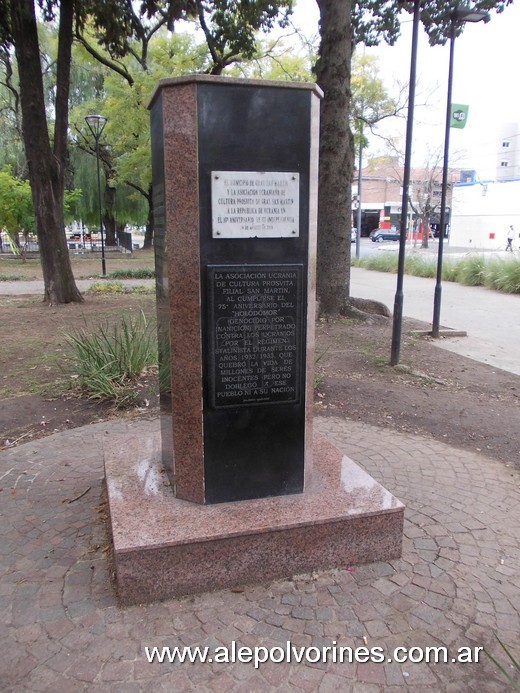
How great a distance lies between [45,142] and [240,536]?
35.9 feet

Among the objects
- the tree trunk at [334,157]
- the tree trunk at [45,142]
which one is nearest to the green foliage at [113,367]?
the tree trunk at [334,157]

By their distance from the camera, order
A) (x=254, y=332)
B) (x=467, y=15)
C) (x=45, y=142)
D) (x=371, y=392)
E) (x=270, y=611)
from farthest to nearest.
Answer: (x=45, y=142), (x=467, y=15), (x=371, y=392), (x=254, y=332), (x=270, y=611)

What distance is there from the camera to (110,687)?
7.20 feet

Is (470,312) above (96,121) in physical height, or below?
below

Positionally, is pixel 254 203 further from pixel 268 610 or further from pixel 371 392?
pixel 371 392

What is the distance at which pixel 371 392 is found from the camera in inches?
244

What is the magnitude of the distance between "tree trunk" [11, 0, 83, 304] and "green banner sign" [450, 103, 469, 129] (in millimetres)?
7836

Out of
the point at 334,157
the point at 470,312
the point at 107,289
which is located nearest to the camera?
the point at 334,157

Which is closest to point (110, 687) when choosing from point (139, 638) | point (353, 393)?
point (139, 638)

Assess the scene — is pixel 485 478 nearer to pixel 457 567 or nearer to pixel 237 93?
pixel 457 567

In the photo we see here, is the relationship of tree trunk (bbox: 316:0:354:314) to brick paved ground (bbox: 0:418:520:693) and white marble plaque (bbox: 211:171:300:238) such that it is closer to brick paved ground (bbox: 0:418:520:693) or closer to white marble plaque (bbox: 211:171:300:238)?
brick paved ground (bbox: 0:418:520:693)

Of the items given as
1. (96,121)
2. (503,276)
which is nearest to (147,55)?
(96,121)

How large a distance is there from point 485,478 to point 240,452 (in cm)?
220

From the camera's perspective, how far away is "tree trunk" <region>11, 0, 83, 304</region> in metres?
10.8
